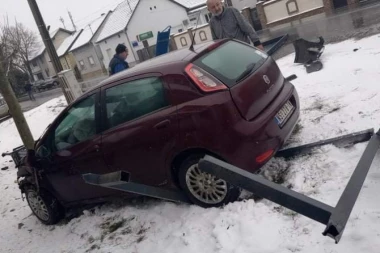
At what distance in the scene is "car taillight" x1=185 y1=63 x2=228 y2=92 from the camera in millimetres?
3633

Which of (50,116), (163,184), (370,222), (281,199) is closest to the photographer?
(281,199)

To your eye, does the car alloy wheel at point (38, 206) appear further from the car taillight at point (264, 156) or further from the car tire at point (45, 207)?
the car taillight at point (264, 156)

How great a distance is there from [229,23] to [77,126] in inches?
120

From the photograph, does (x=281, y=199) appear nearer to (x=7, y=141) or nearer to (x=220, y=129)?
(x=220, y=129)

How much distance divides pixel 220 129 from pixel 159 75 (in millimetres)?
910

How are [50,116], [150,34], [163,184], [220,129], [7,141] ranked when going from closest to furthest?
[220,129] < [163,184] < [7,141] < [50,116] < [150,34]

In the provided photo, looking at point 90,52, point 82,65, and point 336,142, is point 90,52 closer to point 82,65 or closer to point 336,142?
point 82,65

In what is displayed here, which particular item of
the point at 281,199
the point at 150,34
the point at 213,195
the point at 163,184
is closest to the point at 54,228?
the point at 163,184

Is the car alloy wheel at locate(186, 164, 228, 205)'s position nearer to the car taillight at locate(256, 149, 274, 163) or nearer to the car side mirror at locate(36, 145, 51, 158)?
the car taillight at locate(256, 149, 274, 163)

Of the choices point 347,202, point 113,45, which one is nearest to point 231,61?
point 347,202

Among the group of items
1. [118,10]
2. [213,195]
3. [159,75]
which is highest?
[118,10]

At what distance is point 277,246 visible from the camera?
2.92 meters

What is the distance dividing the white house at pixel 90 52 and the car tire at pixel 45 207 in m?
40.9

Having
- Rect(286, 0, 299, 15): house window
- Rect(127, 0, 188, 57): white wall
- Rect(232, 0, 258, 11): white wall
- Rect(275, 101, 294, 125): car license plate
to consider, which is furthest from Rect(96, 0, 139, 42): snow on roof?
Rect(275, 101, 294, 125): car license plate
